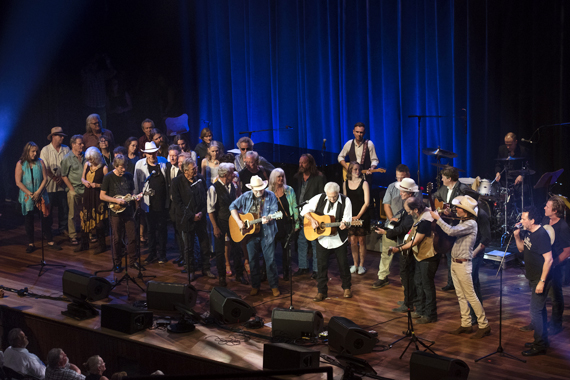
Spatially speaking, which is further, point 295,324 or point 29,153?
point 29,153

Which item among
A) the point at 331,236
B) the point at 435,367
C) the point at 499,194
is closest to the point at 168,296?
the point at 331,236

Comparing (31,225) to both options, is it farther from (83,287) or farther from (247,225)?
(247,225)

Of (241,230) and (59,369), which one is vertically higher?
(241,230)

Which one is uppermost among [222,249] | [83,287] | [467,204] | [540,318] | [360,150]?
[360,150]

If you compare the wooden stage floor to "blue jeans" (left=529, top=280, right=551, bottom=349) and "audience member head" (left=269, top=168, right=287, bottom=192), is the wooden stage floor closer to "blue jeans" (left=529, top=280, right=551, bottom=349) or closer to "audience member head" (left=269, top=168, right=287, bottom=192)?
"blue jeans" (left=529, top=280, right=551, bottom=349)

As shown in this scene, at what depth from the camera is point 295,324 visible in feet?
20.4

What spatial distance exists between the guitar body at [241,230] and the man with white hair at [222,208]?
0.62 ft

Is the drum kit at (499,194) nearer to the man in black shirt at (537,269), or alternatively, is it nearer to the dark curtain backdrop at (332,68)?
the dark curtain backdrop at (332,68)

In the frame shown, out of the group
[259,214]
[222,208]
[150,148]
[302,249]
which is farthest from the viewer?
[150,148]

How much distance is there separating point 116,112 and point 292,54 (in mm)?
4130

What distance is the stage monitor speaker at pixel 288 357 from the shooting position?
5371mm

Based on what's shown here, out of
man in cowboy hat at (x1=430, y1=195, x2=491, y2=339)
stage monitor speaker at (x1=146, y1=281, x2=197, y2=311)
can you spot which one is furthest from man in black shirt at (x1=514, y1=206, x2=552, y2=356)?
stage monitor speaker at (x1=146, y1=281, x2=197, y2=311)

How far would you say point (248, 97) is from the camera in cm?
1330

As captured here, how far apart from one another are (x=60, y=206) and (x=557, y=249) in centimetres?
754
